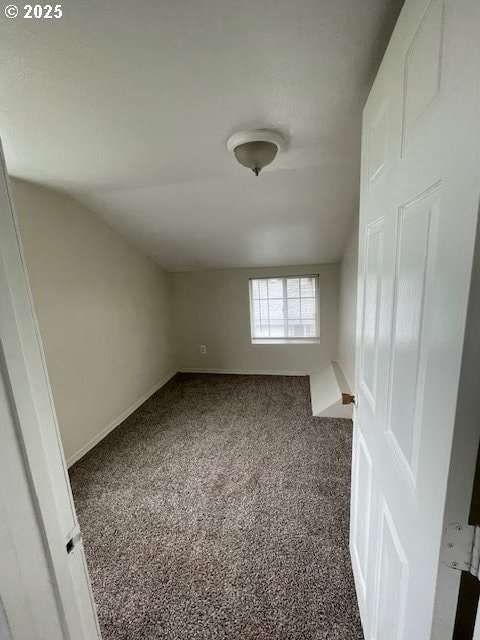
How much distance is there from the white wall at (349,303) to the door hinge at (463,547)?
82.8 inches

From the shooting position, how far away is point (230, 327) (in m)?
4.00

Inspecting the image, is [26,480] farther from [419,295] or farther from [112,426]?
[112,426]

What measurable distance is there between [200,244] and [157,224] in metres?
0.56

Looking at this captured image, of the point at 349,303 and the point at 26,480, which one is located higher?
the point at 349,303

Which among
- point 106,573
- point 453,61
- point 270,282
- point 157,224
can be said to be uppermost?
point 157,224

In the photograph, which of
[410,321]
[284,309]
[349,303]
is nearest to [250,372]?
[284,309]

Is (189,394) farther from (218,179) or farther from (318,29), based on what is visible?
(318,29)

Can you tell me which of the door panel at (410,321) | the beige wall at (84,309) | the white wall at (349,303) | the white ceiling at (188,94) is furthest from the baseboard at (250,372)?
the door panel at (410,321)

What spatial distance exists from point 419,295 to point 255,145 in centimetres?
118

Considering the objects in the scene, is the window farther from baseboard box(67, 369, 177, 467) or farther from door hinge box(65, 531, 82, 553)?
door hinge box(65, 531, 82, 553)

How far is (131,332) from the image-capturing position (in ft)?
9.93

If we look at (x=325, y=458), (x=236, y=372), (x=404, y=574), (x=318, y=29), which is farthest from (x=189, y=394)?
(x=318, y=29)

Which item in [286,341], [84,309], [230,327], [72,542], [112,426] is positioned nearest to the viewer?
[72,542]

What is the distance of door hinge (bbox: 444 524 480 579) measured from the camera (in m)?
0.43
